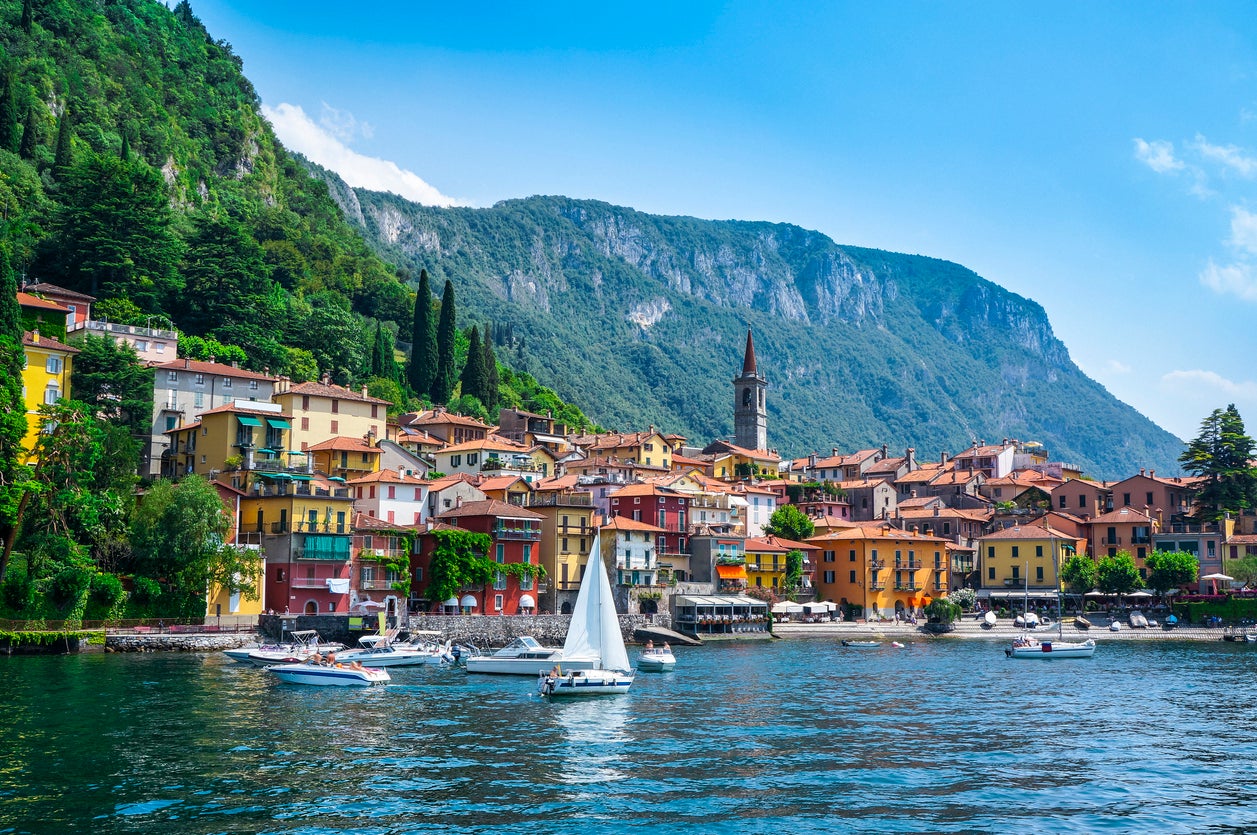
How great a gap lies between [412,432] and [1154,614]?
65.3 m

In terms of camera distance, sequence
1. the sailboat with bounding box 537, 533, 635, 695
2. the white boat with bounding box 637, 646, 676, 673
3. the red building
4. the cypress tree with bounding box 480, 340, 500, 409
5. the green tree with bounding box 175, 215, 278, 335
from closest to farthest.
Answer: the sailboat with bounding box 537, 533, 635, 695
the white boat with bounding box 637, 646, 676, 673
the red building
the green tree with bounding box 175, 215, 278, 335
the cypress tree with bounding box 480, 340, 500, 409

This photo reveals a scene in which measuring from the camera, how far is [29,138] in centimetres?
11212

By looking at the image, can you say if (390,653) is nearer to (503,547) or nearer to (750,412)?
(503,547)

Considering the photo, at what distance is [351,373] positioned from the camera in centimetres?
11588

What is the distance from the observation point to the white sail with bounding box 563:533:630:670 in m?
52.3

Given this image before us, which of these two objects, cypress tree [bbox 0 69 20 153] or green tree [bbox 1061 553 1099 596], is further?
cypress tree [bbox 0 69 20 153]

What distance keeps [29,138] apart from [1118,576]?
105 meters

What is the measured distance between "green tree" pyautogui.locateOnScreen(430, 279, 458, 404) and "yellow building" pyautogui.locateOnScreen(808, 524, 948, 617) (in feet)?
152

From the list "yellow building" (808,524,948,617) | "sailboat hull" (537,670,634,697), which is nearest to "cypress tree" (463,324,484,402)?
"yellow building" (808,524,948,617)

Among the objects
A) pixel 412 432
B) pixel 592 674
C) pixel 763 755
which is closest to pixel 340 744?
pixel 763 755

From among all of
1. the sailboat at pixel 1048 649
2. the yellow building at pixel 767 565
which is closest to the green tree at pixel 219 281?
the yellow building at pixel 767 565

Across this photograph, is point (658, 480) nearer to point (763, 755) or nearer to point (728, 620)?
point (728, 620)

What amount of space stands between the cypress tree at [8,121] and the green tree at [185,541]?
2376 inches

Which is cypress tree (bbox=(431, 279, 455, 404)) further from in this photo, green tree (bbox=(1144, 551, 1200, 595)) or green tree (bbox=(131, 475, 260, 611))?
green tree (bbox=(1144, 551, 1200, 595))
